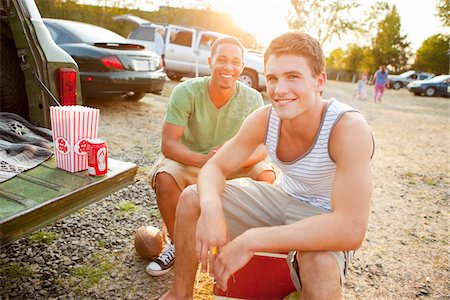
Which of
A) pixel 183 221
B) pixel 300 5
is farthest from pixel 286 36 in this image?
pixel 300 5

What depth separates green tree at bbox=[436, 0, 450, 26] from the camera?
26.4 meters

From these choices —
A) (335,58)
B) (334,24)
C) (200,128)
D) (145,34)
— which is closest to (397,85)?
(334,24)

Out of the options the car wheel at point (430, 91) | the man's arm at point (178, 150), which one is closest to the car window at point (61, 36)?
the man's arm at point (178, 150)

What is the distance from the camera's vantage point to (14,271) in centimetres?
241

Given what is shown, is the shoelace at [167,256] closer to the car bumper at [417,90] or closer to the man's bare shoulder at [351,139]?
the man's bare shoulder at [351,139]

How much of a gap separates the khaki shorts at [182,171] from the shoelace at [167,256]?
434 mm

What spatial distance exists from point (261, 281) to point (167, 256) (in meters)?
0.88

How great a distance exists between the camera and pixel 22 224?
5.34 ft

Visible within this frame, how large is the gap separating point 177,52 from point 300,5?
2854 cm

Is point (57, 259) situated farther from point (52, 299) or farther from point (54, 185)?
point (54, 185)

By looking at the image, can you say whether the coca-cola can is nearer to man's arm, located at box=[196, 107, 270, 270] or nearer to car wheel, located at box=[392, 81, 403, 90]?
man's arm, located at box=[196, 107, 270, 270]

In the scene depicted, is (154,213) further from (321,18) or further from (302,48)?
(321,18)

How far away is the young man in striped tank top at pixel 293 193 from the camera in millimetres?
1634

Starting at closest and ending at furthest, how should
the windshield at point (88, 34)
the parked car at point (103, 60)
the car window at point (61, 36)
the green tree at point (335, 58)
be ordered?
the parked car at point (103, 60), the car window at point (61, 36), the windshield at point (88, 34), the green tree at point (335, 58)
